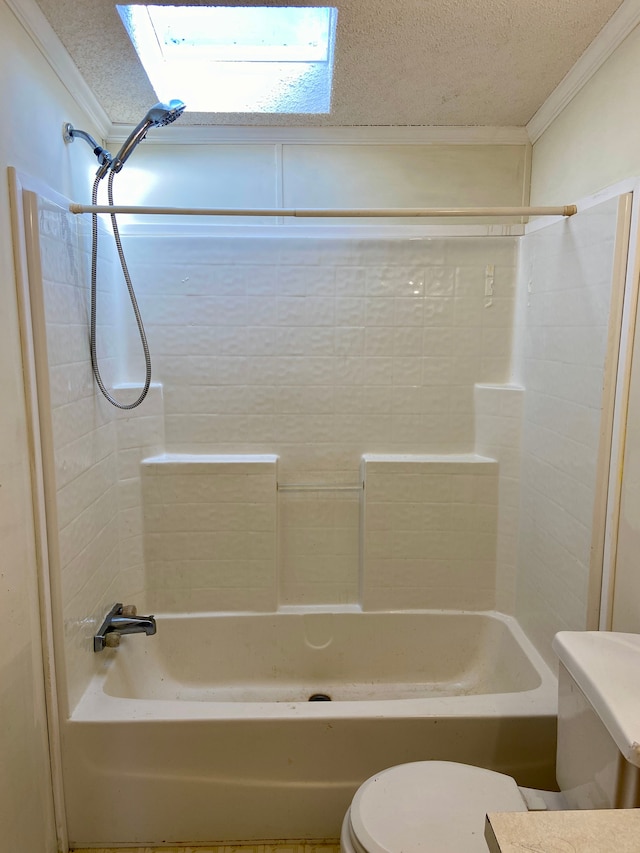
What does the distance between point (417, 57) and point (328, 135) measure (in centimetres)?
55

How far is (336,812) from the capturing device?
1.61 metres

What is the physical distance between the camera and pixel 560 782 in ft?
4.06

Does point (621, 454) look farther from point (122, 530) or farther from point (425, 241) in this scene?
point (122, 530)

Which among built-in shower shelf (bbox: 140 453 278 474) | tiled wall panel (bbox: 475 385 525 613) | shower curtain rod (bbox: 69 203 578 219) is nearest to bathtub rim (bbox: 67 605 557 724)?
tiled wall panel (bbox: 475 385 525 613)

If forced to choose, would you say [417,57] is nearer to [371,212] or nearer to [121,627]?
[371,212]

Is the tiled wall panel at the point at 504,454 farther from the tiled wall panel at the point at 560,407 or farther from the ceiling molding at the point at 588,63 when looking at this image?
the ceiling molding at the point at 588,63

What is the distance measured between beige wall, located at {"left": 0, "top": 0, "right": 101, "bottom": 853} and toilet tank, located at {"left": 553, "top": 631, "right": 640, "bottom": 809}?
127 centimetres

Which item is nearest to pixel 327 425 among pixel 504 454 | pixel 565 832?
pixel 504 454

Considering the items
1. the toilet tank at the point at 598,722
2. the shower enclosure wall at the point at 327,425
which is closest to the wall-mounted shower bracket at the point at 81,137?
the shower enclosure wall at the point at 327,425

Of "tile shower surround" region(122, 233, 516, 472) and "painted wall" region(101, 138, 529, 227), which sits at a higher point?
"painted wall" region(101, 138, 529, 227)

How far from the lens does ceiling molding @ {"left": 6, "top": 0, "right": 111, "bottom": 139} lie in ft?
4.31

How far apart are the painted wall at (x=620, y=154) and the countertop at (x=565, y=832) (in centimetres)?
83

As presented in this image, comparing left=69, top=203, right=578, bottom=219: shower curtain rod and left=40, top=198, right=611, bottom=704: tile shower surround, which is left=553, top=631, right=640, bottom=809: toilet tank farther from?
left=69, top=203, right=578, bottom=219: shower curtain rod

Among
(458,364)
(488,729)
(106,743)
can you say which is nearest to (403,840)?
(488,729)
